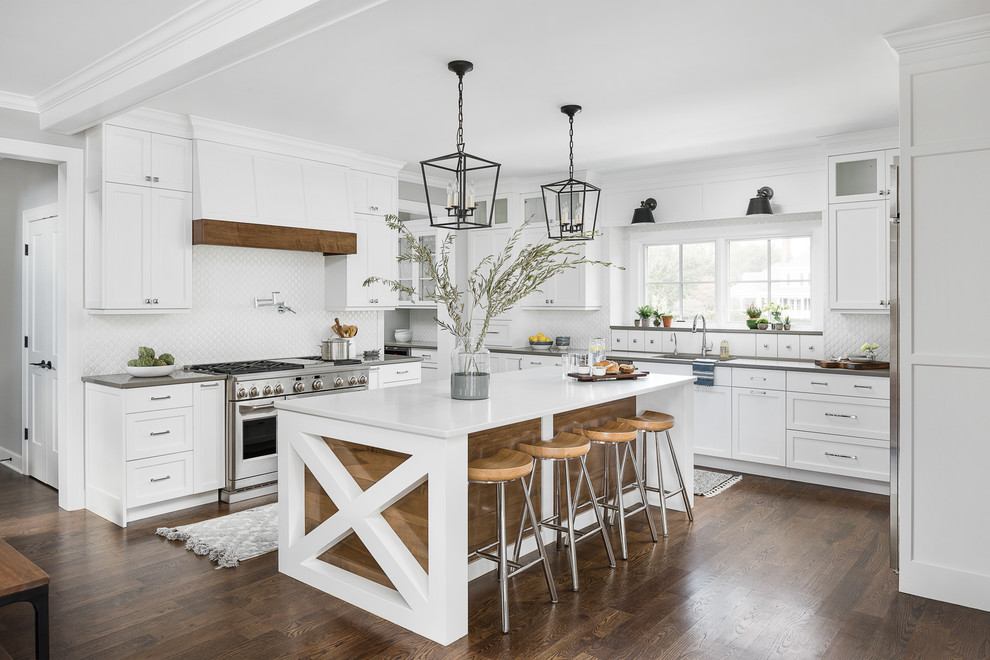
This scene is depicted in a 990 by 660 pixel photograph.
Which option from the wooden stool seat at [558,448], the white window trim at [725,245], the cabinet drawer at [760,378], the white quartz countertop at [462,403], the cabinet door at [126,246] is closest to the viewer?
the white quartz countertop at [462,403]

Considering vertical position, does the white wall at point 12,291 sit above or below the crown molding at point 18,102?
below

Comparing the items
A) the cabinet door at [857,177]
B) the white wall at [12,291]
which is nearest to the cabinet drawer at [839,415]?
the cabinet door at [857,177]

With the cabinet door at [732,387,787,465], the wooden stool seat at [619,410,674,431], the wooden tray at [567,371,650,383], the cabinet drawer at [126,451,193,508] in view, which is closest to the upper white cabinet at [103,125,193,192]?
the cabinet drawer at [126,451,193,508]

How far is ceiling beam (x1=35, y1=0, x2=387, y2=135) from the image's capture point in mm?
2691

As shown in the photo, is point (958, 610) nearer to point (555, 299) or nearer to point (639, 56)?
point (639, 56)

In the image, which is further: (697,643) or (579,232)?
(579,232)

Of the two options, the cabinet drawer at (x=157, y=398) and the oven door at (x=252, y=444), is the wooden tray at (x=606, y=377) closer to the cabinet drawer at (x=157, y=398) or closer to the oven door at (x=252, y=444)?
the oven door at (x=252, y=444)

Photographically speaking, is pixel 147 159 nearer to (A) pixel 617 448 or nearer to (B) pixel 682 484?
(A) pixel 617 448

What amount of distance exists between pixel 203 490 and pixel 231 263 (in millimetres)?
1819

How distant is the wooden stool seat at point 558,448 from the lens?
319 centimetres

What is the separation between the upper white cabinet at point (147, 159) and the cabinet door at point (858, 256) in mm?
4927

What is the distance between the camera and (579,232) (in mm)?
4250

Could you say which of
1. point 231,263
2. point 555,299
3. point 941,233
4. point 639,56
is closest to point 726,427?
point 555,299

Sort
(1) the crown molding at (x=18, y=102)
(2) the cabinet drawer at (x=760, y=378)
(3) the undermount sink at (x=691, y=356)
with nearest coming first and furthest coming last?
(1) the crown molding at (x=18, y=102) → (2) the cabinet drawer at (x=760, y=378) → (3) the undermount sink at (x=691, y=356)
